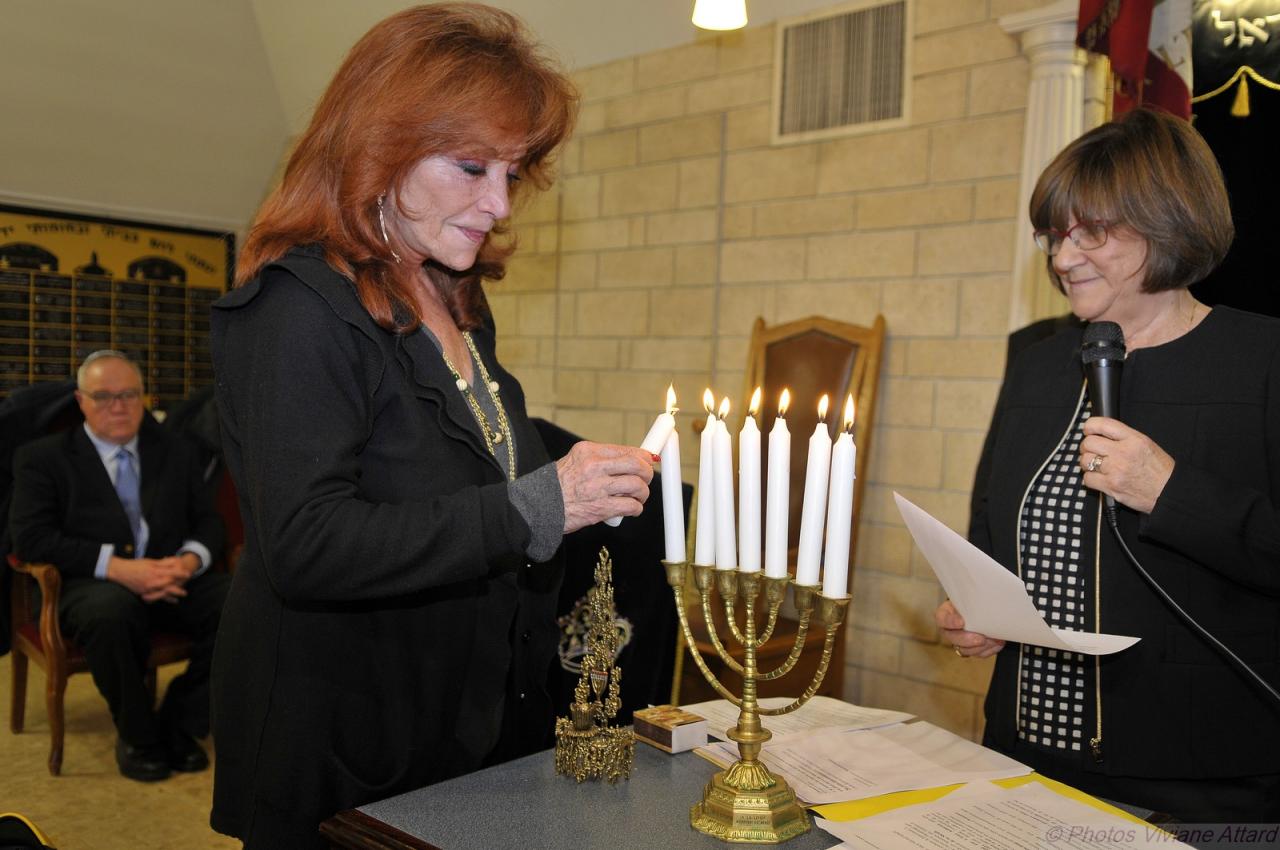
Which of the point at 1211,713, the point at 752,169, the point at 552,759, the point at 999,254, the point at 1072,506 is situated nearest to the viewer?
the point at 552,759

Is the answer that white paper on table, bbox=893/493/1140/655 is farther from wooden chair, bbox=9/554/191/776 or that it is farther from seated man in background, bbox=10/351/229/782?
wooden chair, bbox=9/554/191/776

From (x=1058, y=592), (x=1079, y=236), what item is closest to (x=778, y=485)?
(x=1058, y=592)

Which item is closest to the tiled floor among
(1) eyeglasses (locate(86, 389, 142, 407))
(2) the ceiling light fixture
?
(1) eyeglasses (locate(86, 389, 142, 407))

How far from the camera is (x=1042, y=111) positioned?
3516 millimetres

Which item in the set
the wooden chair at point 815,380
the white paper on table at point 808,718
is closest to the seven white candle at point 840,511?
the white paper on table at point 808,718

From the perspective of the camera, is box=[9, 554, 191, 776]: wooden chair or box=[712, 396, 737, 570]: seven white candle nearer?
box=[712, 396, 737, 570]: seven white candle

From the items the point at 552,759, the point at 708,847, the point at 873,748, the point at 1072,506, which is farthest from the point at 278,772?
the point at 1072,506

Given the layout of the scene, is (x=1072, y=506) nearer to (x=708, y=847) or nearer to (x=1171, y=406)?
(x=1171, y=406)

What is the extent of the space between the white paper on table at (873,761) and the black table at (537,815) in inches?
3.6

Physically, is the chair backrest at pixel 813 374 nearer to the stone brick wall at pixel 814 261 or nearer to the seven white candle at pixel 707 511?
the stone brick wall at pixel 814 261

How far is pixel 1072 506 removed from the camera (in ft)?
5.41

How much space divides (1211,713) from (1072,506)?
0.34 m

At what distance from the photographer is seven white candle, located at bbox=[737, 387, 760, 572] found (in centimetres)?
115

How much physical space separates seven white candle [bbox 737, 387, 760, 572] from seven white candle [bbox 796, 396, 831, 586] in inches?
2.1
